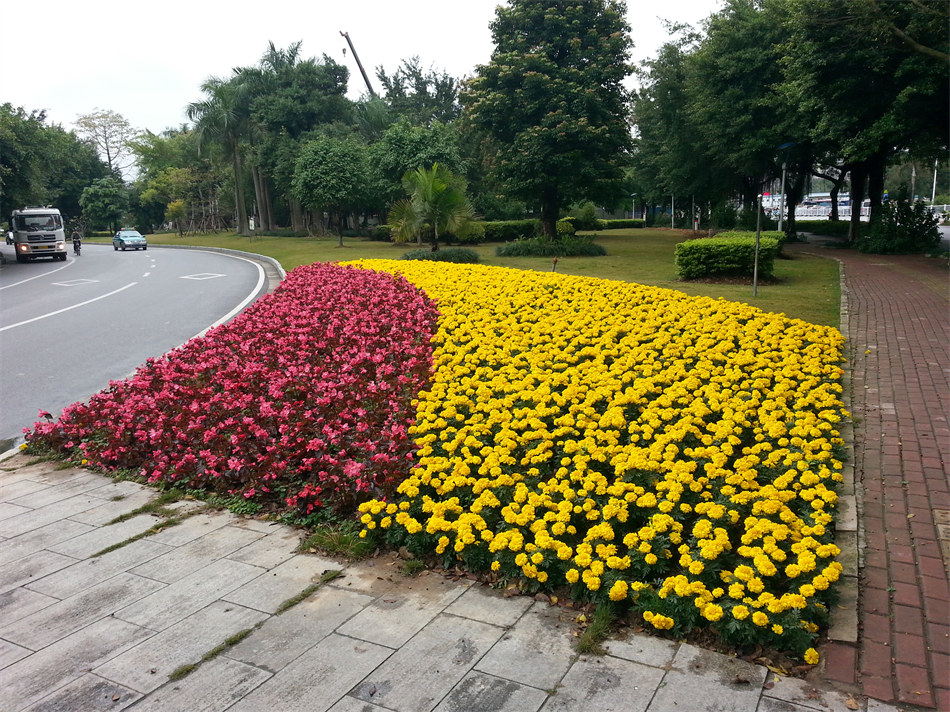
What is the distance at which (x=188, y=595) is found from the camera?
3613 millimetres

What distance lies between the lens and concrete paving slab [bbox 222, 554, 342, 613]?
139 inches

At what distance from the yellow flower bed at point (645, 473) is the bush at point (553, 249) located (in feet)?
57.1

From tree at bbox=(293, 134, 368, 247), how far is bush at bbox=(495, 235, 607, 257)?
12.1 m

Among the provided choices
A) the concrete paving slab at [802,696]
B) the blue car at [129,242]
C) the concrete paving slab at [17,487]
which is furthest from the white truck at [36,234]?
the concrete paving slab at [802,696]

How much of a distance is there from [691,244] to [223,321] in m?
9.50

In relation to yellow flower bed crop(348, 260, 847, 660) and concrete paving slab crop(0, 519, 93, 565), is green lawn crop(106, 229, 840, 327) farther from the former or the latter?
concrete paving slab crop(0, 519, 93, 565)

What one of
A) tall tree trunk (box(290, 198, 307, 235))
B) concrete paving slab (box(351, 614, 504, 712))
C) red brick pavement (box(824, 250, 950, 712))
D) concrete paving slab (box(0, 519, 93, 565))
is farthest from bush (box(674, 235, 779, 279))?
tall tree trunk (box(290, 198, 307, 235))

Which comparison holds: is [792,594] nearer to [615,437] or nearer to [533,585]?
[533,585]

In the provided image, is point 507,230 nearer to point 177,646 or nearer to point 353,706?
point 177,646

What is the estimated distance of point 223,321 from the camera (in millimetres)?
12539

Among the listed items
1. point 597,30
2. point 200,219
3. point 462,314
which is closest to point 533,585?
point 462,314

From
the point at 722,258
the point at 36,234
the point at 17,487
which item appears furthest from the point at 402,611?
the point at 36,234

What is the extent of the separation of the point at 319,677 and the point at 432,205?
19.7 meters

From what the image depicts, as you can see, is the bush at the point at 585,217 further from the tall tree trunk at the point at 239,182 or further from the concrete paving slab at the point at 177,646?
the concrete paving slab at the point at 177,646
